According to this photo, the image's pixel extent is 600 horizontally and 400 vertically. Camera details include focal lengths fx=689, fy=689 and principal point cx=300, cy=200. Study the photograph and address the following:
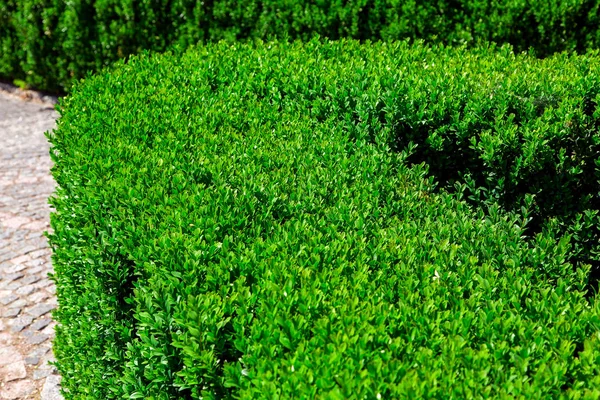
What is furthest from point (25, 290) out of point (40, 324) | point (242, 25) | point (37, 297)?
point (242, 25)

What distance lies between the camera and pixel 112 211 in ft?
11.6

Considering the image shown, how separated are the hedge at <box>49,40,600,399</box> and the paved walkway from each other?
54cm

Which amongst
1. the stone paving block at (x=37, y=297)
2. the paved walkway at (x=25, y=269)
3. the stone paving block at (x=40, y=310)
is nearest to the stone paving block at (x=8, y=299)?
the paved walkway at (x=25, y=269)

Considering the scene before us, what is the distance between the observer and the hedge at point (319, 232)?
7.85 feet

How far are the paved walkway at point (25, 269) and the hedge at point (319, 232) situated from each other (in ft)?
1.79

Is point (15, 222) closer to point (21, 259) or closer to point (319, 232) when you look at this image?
point (21, 259)

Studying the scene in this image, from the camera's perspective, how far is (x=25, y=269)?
611 cm

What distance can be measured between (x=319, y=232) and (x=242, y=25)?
6.30m

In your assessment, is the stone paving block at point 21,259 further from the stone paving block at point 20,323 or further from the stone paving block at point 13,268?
the stone paving block at point 20,323

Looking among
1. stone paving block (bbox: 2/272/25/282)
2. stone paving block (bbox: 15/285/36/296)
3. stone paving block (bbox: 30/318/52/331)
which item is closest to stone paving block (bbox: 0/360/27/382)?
stone paving block (bbox: 30/318/52/331)

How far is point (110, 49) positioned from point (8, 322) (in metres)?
5.90

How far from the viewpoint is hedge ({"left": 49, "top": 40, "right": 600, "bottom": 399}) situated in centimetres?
239

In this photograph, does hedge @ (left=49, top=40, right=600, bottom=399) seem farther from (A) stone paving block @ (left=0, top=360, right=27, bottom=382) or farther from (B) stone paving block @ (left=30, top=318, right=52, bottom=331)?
(B) stone paving block @ (left=30, top=318, right=52, bottom=331)

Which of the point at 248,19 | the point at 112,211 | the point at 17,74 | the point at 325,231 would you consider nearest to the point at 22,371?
the point at 112,211
